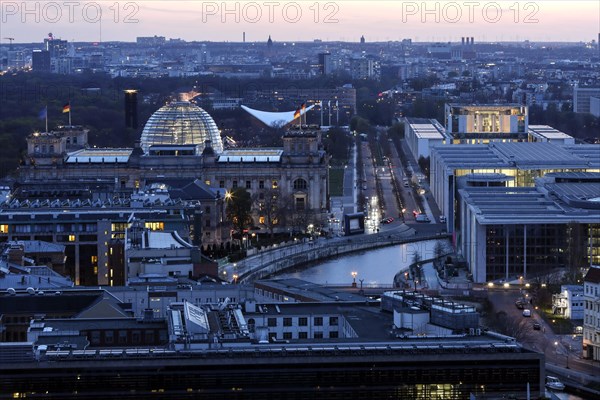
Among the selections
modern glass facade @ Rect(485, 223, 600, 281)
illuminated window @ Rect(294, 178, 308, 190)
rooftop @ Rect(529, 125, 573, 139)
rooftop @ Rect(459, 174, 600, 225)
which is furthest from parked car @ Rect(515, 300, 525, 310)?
rooftop @ Rect(529, 125, 573, 139)

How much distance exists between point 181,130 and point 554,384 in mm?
33268

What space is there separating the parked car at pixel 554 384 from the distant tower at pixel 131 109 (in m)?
51.5

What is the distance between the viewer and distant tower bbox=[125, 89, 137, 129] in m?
82.2

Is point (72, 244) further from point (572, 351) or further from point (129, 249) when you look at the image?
point (572, 351)

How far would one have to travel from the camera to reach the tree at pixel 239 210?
55062 millimetres

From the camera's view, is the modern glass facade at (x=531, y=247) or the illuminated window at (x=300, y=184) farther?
the illuminated window at (x=300, y=184)

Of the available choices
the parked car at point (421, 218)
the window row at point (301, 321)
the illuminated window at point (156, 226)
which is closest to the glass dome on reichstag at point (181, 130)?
the parked car at point (421, 218)

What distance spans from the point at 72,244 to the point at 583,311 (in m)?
11.7

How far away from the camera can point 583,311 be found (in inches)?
1494

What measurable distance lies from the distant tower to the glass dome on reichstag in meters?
17.9

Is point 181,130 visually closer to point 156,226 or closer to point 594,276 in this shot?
point 156,226

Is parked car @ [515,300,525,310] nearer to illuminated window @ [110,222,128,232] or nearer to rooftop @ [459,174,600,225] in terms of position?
rooftop @ [459,174,600,225]

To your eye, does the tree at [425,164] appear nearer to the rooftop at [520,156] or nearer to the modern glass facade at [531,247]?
the rooftop at [520,156]

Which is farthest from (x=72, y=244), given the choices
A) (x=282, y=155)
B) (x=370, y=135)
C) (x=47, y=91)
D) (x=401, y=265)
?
Answer: (x=47, y=91)
